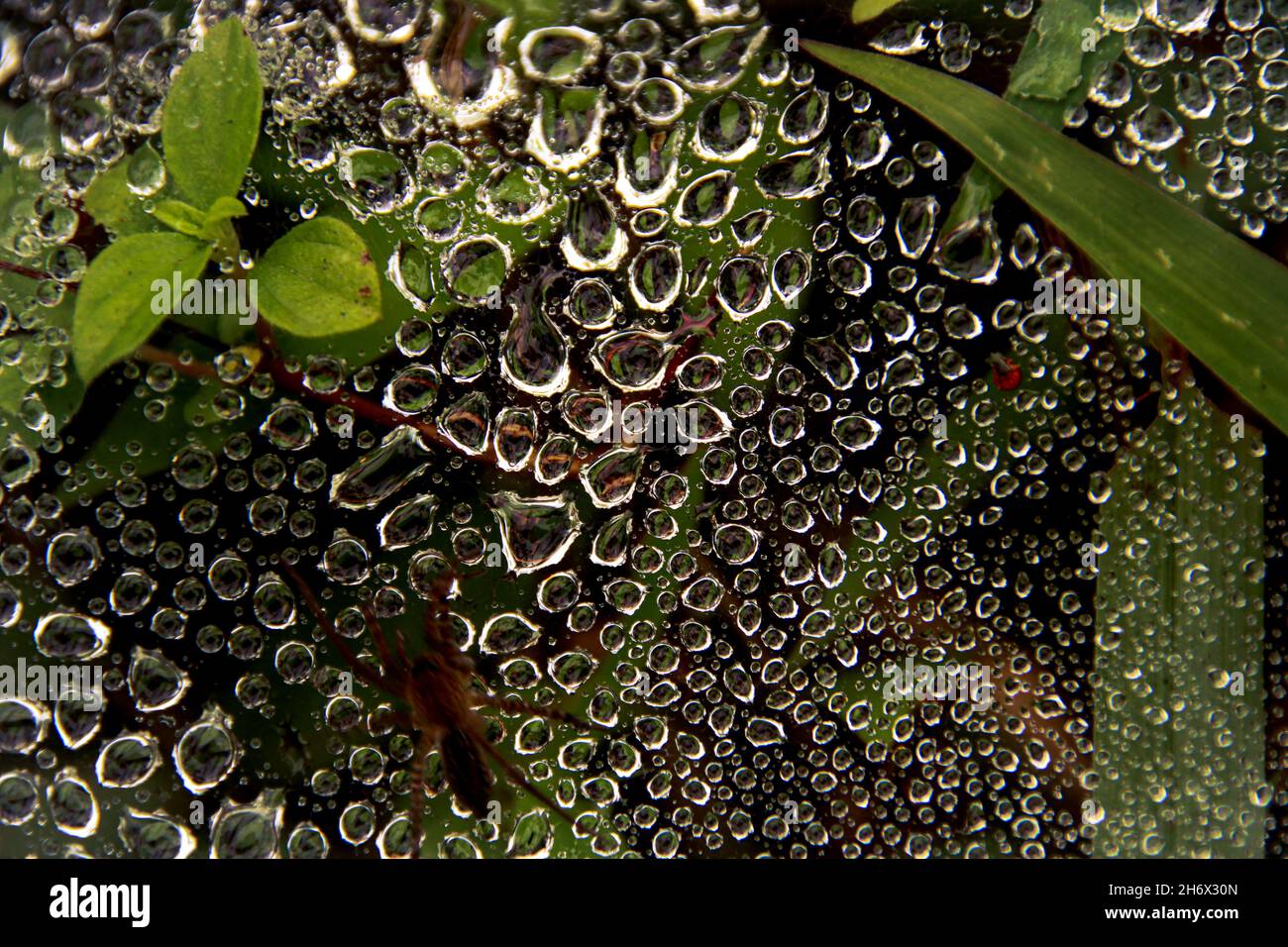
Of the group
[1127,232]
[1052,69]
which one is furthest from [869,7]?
[1127,232]

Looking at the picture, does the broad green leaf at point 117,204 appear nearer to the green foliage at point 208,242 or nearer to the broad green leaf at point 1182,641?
the green foliage at point 208,242

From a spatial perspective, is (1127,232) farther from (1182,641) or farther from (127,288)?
(127,288)

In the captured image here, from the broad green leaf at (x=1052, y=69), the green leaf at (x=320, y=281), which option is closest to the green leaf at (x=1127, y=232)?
the broad green leaf at (x=1052, y=69)

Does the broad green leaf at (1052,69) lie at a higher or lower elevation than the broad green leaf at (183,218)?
higher

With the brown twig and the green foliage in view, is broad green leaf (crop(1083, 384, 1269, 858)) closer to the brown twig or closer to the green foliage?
the green foliage
